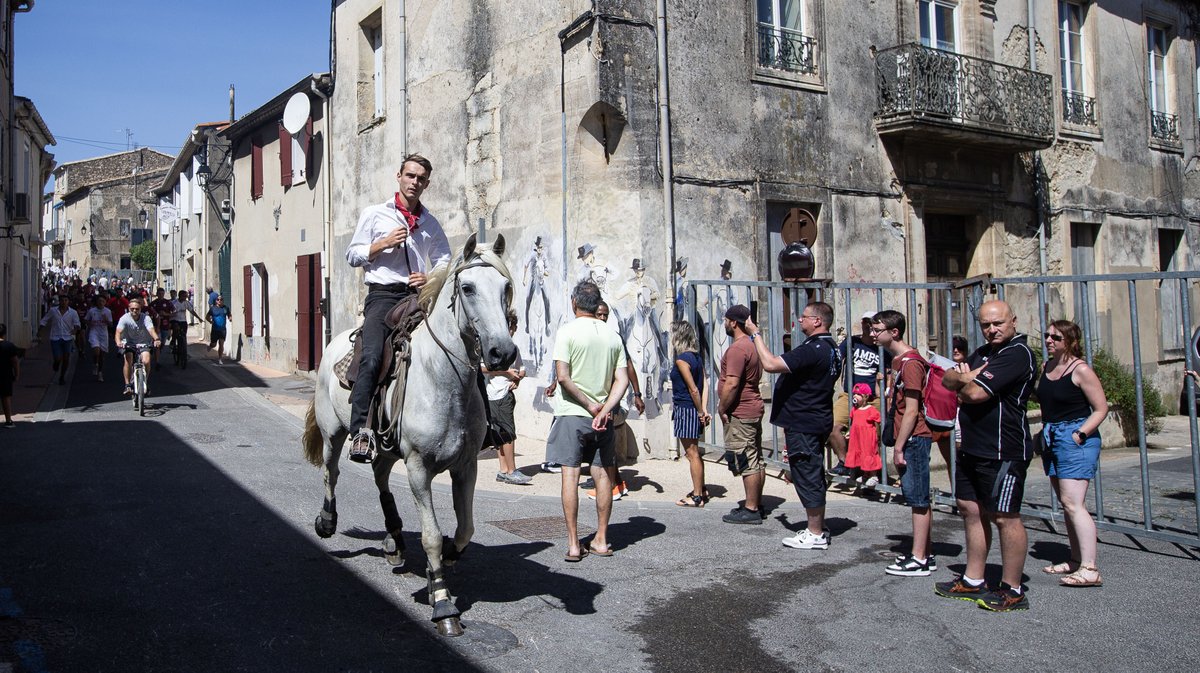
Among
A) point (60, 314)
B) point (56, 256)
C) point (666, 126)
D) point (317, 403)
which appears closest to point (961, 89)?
point (666, 126)

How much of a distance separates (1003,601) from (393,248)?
4.19 m

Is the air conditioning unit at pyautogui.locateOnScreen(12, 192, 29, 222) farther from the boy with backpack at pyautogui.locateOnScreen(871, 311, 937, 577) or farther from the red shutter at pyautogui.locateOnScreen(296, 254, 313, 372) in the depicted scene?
the boy with backpack at pyautogui.locateOnScreen(871, 311, 937, 577)

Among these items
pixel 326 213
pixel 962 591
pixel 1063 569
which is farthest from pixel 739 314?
pixel 326 213

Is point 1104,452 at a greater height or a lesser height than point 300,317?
lesser

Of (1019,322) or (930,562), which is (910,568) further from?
(1019,322)

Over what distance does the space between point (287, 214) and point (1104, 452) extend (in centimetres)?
1736

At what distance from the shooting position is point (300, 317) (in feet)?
66.5

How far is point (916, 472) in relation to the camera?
625 centimetres

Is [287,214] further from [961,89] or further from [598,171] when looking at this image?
[961,89]

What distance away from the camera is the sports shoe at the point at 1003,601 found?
5270 millimetres

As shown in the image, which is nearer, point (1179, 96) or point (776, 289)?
point (776, 289)

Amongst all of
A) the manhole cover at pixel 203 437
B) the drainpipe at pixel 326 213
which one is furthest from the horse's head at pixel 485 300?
the drainpipe at pixel 326 213

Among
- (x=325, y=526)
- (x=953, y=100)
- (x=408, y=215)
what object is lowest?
(x=325, y=526)

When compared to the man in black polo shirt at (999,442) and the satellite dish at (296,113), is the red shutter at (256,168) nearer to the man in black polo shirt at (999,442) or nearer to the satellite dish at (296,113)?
the satellite dish at (296,113)
